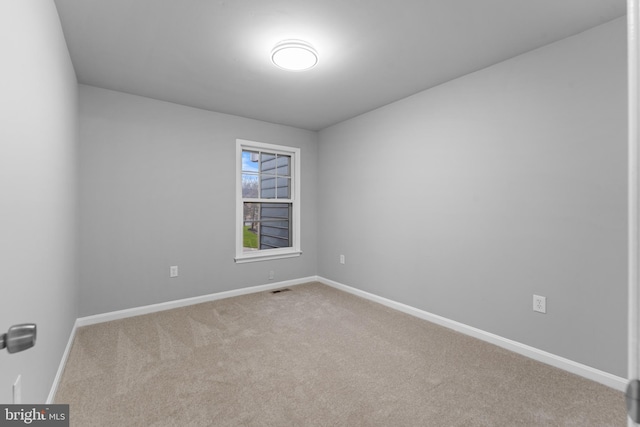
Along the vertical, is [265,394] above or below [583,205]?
below

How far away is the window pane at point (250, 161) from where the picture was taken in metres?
4.21

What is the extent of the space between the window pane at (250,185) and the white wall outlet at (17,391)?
10.2 feet

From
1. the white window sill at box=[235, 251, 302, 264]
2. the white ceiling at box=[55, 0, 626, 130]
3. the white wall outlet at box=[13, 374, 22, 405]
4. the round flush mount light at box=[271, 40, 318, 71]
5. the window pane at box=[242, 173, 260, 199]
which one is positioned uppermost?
the white ceiling at box=[55, 0, 626, 130]

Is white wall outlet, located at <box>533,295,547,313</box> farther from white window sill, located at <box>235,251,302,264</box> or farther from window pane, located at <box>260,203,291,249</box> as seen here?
window pane, located at <box>260,203,291,249</box>

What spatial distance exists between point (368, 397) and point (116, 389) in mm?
1671

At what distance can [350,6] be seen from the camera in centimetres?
194

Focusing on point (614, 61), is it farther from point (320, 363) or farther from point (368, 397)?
point (320, 363)

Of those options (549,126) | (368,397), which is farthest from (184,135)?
(549,126)

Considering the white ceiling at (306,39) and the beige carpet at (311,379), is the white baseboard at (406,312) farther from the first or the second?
the white ceiling at (306,39)

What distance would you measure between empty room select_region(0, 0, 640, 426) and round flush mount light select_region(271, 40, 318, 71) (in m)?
0.02

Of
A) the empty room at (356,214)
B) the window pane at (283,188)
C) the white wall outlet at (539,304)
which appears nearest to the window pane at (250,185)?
the empty room at (356,214)

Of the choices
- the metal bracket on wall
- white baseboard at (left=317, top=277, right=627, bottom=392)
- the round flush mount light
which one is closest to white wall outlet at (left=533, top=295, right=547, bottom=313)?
white baseboard at (left=317, top=277, right=627, bottom=392)

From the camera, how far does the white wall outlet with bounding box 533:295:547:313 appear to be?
2.33 m

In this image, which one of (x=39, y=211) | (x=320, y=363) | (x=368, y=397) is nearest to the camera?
(x=39, y=211)
